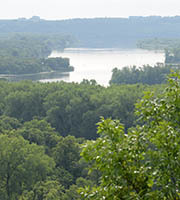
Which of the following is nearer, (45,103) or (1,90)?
(45,103)

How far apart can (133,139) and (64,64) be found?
109087mm

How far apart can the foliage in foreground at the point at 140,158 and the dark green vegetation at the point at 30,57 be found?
108m

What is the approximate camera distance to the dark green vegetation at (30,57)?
118438 millimetres

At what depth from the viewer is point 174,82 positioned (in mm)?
10422

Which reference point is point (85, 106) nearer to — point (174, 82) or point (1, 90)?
point (1, 90)

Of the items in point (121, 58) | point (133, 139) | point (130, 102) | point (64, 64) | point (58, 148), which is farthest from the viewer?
point (121, 58)

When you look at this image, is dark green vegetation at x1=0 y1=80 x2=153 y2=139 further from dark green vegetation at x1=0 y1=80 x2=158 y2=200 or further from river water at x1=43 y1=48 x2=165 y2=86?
A: river water at x1=43 y1=48 x2=165 y2=86

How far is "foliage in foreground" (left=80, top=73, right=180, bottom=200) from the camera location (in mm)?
9242

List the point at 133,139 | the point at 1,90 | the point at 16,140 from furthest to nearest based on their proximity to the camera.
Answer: the point at 1,90
the point at 16,140
the point at 133,139

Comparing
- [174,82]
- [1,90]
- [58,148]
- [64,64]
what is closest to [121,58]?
[64,64]

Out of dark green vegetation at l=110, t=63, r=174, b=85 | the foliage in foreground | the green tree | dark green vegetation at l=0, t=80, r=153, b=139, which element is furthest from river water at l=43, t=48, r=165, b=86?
the foliage in foreground

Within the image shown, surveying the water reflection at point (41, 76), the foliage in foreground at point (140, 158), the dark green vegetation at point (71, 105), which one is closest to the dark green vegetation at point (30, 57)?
the water reflection at point (41, 76)

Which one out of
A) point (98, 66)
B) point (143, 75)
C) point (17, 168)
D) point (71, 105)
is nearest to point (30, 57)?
point (98, 66)

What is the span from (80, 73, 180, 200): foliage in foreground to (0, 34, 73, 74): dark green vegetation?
10772 cm
